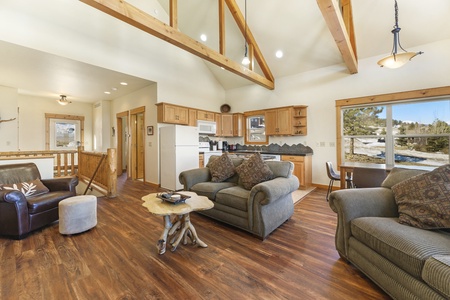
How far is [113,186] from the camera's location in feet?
14.0

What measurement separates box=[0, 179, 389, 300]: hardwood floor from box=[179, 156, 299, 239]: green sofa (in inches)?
6.4

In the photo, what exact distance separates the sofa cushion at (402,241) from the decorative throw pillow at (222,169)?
1945 millimetres

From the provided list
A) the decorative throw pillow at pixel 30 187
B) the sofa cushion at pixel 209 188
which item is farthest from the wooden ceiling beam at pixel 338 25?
the decorative throw pillow at pixel 30 187

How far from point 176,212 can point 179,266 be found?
525mm

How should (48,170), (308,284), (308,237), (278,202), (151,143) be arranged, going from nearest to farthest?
(308,284) → (308,237) → (278,202) → (48,170) → (151,143)

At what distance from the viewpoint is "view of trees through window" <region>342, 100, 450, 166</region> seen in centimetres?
402

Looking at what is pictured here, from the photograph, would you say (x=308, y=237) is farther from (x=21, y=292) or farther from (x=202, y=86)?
(x=202, y=86)

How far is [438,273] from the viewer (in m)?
1.12

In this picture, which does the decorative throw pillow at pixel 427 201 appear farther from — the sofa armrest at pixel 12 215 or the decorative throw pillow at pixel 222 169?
the sofa armrest at pixel 12 215

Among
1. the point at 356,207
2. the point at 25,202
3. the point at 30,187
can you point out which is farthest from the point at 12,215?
the point at 356,207

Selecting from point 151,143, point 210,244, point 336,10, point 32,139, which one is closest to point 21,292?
point 210,244

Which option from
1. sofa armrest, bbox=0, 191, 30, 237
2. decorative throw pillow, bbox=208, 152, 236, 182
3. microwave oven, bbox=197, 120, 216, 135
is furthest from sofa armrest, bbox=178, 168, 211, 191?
microwave oven, bbox=197, 120, 216, 135

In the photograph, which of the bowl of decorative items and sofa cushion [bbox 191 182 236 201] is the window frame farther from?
the bowl of decorative items

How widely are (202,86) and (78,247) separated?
5.43 m
